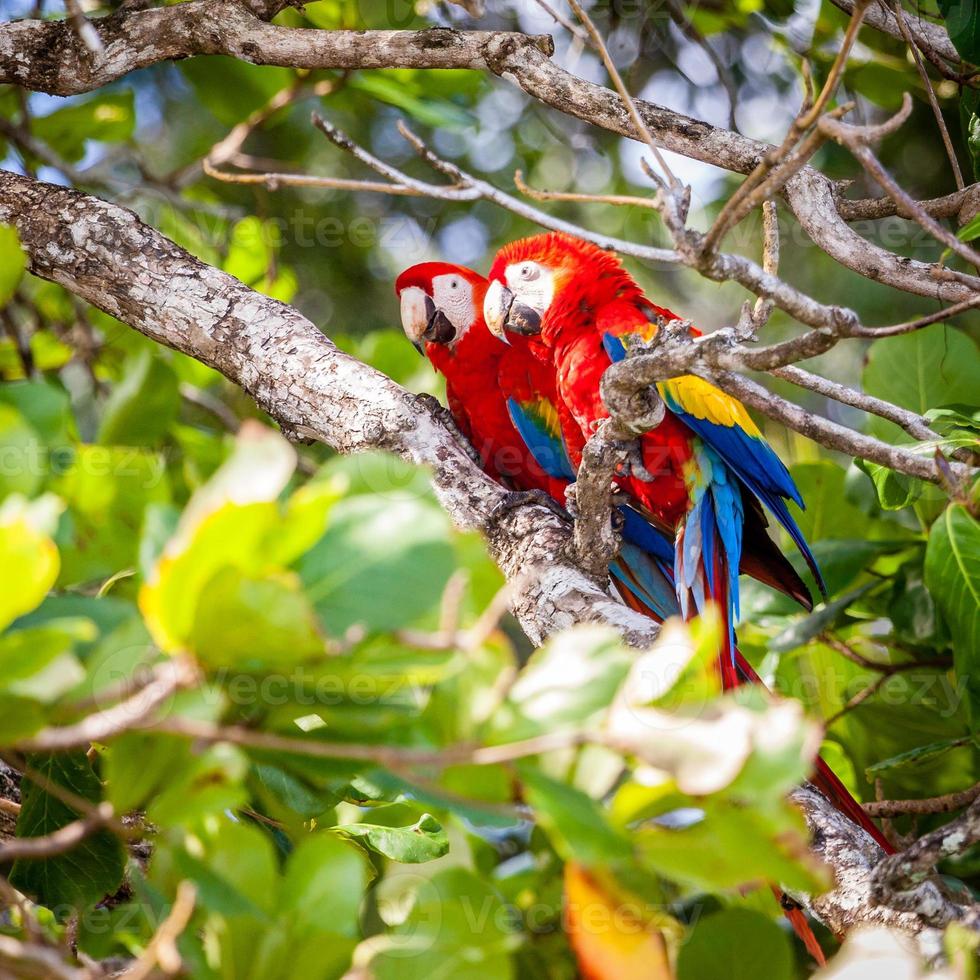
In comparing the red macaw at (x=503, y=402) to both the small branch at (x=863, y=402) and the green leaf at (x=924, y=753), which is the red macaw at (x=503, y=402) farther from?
the small branch at (x=863, y=402)

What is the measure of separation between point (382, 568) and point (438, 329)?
1.56 meters

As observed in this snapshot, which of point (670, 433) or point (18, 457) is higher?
point (18, 457)

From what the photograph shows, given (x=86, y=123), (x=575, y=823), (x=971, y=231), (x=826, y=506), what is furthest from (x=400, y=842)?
(x=86, y=123)

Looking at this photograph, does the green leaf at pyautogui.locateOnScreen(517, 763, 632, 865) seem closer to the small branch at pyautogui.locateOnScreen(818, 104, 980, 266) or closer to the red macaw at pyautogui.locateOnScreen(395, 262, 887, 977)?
the small branch at pyautogui.locateOnScreen(818, 104, 980, 266)

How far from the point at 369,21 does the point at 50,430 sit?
1321mm

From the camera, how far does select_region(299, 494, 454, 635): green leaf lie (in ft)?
1.69

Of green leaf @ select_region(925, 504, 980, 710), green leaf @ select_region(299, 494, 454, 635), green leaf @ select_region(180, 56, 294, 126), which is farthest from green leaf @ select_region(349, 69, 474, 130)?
green leaf @ select_region(299, 494, 454, 635)

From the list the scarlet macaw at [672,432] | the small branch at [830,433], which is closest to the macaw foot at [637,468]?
the scarlet macaw at [672,432]

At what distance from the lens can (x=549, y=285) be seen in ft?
6.18

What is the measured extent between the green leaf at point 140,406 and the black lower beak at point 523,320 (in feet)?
3.58

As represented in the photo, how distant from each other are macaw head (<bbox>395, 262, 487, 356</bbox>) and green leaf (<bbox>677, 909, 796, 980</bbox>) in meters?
1.53

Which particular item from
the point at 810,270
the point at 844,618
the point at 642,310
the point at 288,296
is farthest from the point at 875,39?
the point at 288,296

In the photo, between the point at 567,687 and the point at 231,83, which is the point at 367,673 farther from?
the point at 231,83

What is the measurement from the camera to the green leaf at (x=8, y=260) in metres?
0.66
